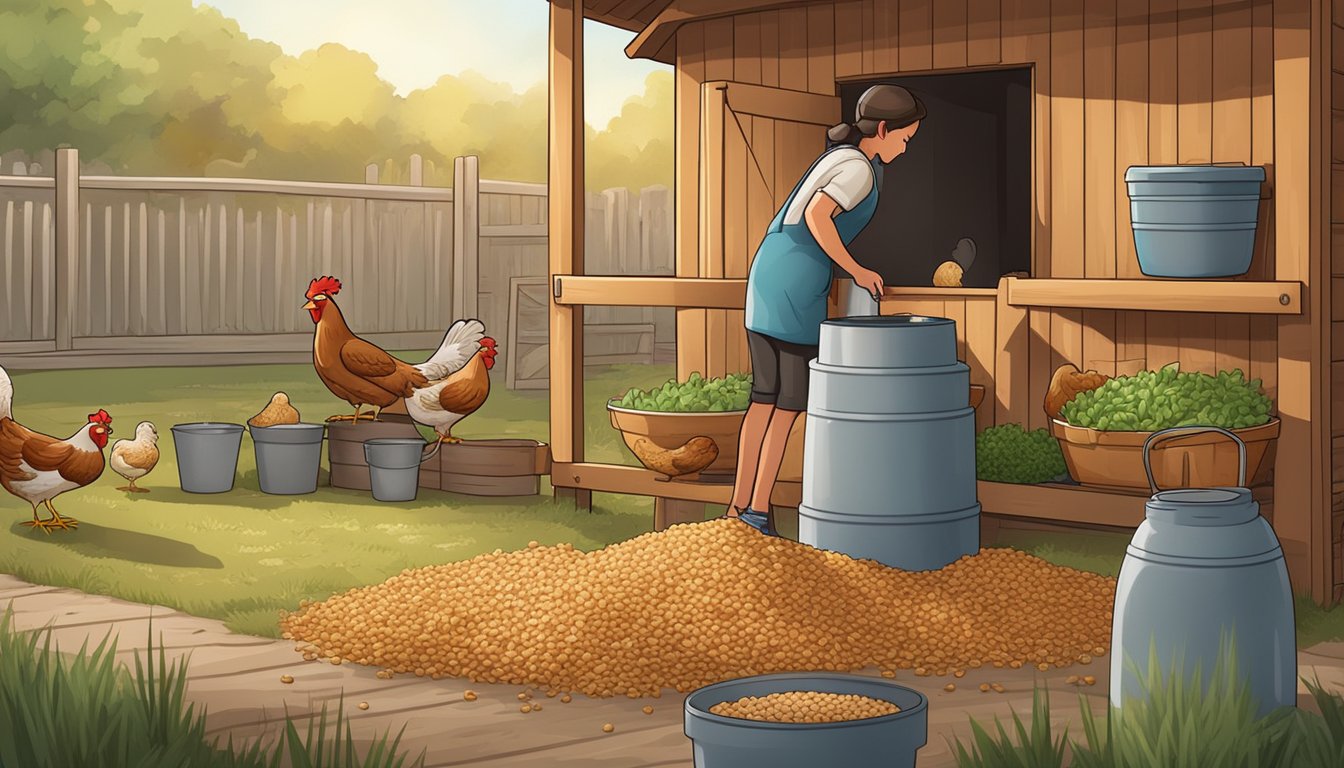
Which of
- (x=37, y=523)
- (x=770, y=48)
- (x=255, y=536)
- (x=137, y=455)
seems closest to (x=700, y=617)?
(x=255, y=536)

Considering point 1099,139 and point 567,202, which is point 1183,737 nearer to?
point 1099,139

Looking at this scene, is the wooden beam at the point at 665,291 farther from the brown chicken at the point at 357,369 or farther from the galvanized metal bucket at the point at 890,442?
the brown chicken at the point at 357,369

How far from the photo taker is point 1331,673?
485 centimetres

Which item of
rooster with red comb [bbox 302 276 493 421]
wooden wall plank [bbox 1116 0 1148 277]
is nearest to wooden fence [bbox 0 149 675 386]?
rooster with red comb [bbox 302 276 493 421]

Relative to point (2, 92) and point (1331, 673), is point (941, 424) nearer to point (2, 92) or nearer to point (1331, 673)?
point (1331, 673)

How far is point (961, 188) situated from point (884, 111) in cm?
267

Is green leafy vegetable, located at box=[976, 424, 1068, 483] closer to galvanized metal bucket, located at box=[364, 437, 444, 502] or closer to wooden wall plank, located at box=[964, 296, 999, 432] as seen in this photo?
wooden wall plank, located at box=[964, 296, 999, 432]

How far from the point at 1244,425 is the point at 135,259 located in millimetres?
9825

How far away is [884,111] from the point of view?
597cm

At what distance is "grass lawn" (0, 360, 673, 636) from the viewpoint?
5961 mm

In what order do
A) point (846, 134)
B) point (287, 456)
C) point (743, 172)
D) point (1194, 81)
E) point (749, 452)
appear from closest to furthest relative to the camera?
1. point (846, 134)
2. point (749, 452)
3. point (1194, 81)
4. point (743, 172)
5. point (287, 456)

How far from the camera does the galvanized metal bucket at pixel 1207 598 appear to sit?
3.86m

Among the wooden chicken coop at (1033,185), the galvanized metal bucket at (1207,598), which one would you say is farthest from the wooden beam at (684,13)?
the galvanized metal bucket at (1207,598)

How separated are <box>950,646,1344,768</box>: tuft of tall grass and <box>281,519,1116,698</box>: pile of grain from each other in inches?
51.0
